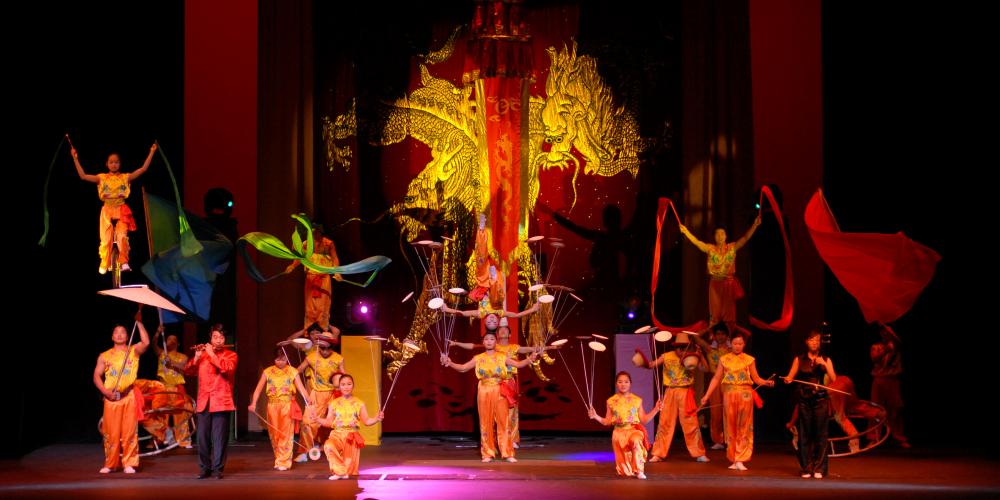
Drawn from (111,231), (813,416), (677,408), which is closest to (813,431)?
(813,416)

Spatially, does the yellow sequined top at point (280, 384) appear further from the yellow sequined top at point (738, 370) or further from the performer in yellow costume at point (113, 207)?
the yellow sequined top at point (738, 370)

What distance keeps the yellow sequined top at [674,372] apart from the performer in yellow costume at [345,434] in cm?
268

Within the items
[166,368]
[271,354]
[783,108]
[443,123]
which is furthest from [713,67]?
[166,368]

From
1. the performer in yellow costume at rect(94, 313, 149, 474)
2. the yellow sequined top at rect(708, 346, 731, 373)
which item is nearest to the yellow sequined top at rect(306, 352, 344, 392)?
the performer in yellow costume at rect(94, 313, 149, 474)

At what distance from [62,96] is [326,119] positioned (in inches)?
107

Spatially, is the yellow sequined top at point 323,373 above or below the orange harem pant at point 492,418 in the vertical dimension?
→ above

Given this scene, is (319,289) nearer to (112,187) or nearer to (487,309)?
(487,309)

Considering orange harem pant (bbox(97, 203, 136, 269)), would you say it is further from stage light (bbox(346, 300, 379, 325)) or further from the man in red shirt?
stage light (bbox(346, 300, 379, 325))

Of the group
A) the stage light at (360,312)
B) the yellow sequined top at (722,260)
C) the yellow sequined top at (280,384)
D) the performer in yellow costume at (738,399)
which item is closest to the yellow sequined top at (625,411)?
the performer in yellow costume at (738,399)

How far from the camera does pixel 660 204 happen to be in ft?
35.4

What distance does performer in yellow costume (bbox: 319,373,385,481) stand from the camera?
8773 mm

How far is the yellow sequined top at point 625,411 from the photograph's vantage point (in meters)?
8.88

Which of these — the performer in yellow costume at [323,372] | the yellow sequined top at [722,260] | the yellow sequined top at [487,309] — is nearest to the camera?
the performer in yellow costume at [323,372]

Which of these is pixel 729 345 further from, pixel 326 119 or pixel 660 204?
pixel 326 119
